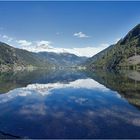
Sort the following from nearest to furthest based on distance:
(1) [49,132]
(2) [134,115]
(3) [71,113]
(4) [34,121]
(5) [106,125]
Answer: (1) [49,132]
(5) [106,125]
(4) [34,121]
(2) [134,115]
(3) [71,113]

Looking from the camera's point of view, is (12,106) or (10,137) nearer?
(10,137)

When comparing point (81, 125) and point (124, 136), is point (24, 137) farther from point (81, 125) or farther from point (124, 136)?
point (124, 136)

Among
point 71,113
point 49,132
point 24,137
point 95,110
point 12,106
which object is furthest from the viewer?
point 12,106

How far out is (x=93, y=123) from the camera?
107 ft

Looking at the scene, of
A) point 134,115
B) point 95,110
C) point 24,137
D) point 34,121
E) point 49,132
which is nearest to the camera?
point 24,137

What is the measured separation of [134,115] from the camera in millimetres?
37219

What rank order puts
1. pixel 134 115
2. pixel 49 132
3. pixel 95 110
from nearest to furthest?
1. pixel 49 132
2. pixel 134 115
3. pixel 95 110

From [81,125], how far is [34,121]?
6864 millimetres

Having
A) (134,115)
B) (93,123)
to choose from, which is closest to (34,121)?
(93,123)

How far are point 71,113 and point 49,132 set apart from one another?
11597 millimetres

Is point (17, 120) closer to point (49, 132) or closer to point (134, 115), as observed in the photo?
point (49, 132)

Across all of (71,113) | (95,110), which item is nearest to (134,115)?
(95,110)

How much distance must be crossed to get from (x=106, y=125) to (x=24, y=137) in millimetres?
11017

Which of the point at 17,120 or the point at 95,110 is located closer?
the point at 17,120
